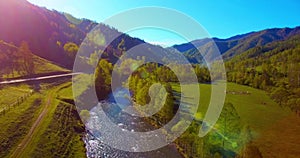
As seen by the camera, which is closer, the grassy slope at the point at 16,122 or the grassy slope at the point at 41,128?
the grassy slope at the point at 16,122

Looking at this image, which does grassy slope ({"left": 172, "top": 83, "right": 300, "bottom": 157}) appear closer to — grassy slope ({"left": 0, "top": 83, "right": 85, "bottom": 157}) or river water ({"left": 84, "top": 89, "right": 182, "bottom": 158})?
river water ({"left": 84, "top": 89, "right": 182, "bottom": 158})

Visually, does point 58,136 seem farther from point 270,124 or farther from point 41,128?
point 270,124

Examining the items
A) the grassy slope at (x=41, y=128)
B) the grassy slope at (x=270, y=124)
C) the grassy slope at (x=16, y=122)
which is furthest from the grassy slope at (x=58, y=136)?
the grassy slope at (x=270, y=124)

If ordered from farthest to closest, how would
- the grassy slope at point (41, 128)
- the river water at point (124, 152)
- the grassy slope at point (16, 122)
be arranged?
the river water at point (124, 152) → the grassy slope at point (41, 128) → the grassy slope at point (16, 122)

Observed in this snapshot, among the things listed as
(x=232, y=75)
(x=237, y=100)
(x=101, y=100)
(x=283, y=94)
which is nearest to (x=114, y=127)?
(x=101, y=100)

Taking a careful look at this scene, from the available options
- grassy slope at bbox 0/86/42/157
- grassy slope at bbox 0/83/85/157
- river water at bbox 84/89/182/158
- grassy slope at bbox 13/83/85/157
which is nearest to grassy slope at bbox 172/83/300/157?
river water at bbox 84/89/182/158

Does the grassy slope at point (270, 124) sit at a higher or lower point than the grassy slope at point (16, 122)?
lower

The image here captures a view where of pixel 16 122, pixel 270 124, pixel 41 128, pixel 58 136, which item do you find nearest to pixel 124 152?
pixel 58 136

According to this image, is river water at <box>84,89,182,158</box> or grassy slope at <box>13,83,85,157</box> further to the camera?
river water at <box>84,89,182,158</box>

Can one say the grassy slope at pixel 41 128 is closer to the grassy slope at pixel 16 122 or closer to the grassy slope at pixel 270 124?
the grassy slope at pixel 16 122
